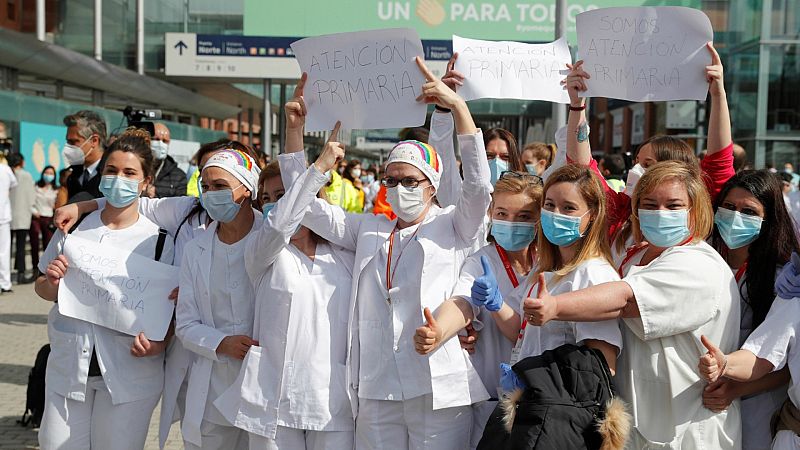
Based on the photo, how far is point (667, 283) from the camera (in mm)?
3023

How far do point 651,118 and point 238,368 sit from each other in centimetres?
2654

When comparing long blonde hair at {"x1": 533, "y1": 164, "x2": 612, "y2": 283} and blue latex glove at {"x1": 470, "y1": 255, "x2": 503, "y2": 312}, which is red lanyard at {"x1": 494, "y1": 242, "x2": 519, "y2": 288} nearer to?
long blonde hair at {"x1": 533, "y1": 164, "x2": 612, "y2": 283}

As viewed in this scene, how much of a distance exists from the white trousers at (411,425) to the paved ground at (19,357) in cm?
308

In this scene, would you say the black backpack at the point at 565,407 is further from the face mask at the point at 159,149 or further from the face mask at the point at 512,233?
the face mask at the point at 159,149

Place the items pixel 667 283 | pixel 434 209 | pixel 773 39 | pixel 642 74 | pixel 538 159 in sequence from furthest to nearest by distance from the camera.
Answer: pixel 773 39 < pixel 538 159 < pixel 642 74 < pixel 434 209 < pixel 667 283

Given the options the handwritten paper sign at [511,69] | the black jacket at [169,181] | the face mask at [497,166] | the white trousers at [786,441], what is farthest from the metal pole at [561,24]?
the white trousers at [786,441]

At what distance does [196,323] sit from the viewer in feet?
13.0

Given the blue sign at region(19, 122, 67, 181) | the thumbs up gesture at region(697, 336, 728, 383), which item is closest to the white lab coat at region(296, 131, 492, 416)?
the thumbs up gesture at region(697, 336, 728, 383)

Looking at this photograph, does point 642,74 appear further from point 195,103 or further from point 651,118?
A: point 195,103

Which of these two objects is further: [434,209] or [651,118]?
[651,118]

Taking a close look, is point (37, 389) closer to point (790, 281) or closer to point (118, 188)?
point (118, 188)

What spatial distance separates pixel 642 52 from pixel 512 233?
4.17 ft

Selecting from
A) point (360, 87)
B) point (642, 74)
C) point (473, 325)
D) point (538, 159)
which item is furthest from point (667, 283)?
point (538, 159)

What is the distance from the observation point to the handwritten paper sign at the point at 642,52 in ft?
13.3
